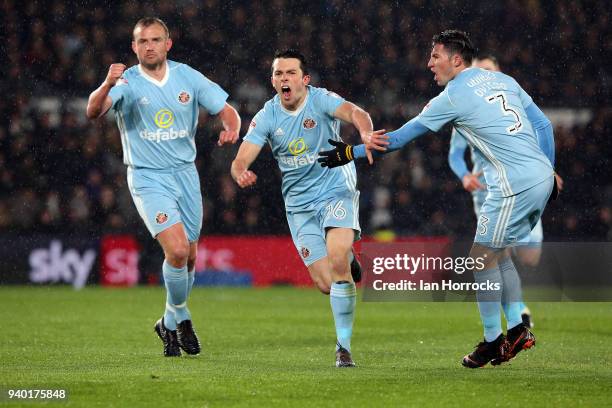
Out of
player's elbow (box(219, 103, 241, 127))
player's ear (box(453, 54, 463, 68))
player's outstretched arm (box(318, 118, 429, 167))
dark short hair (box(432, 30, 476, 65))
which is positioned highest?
dark short hair (box(432, 30, 476, 65))

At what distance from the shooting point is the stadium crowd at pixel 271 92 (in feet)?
58.4

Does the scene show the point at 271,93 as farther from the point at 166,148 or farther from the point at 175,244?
the point at 175,244

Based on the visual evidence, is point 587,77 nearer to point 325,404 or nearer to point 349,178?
point 349,178

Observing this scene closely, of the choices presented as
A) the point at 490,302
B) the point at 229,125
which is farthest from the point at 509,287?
the point at 229,125

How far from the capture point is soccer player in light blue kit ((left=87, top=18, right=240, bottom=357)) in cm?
814

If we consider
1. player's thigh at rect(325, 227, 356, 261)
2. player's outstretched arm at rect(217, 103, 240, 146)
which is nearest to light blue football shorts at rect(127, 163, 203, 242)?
player's outstretched arm at rect(217, 103, 240, 146)

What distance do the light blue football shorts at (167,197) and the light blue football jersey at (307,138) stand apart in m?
0.64

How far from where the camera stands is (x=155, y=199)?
812 centimetres

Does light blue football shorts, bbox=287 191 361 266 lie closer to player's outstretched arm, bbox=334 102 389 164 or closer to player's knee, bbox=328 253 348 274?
player's knee, bbox=328 253 348 274

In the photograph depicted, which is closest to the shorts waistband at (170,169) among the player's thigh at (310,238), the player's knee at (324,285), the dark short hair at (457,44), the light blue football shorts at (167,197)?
the light blue football shorts at (167,197)

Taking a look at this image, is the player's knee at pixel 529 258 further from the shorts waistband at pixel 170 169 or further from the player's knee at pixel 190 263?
the shorts waistband at pixel 170 169

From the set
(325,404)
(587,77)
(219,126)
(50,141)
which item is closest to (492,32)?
(587,77)

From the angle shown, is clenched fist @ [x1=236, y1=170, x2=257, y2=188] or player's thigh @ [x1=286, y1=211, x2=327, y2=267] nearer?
clenched fist @ [x1=236, y1=170, x2=257, y2=188]

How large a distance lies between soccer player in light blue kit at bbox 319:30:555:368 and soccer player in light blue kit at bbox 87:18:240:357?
142cm
